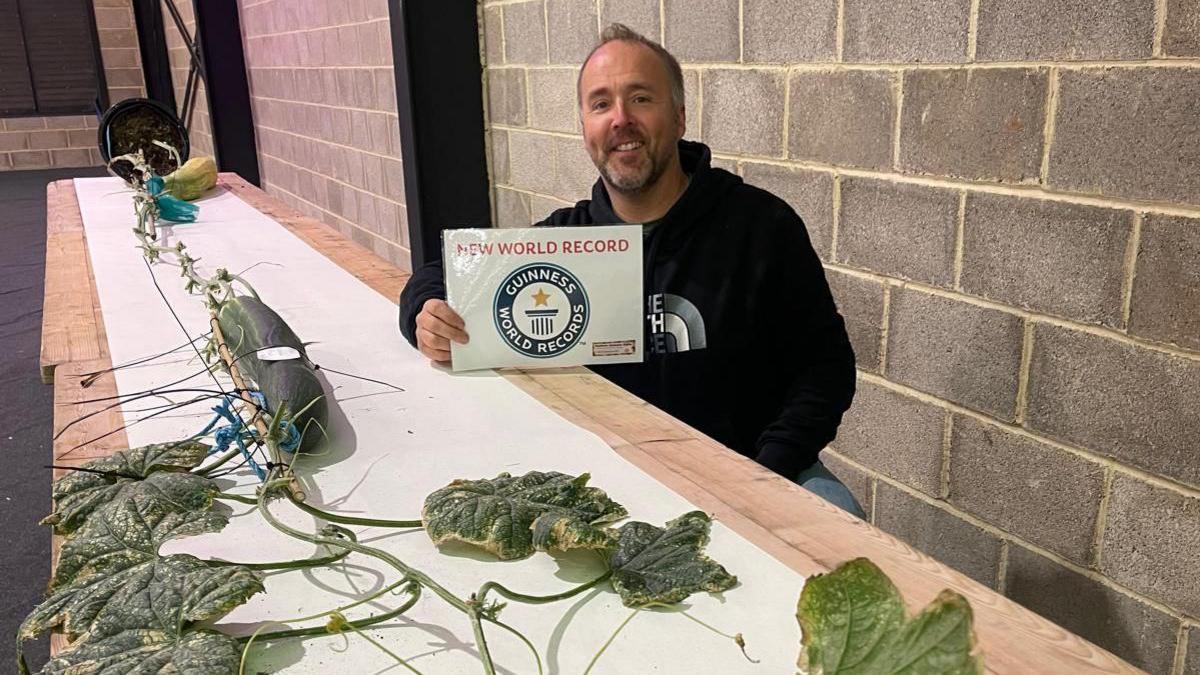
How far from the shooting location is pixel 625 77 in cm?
154

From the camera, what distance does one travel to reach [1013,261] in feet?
4.75

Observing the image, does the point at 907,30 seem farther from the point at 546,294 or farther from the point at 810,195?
the point at 546,294

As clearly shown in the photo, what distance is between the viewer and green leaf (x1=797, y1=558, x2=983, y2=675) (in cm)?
45

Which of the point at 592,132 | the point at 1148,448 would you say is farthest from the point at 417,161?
the point at 1148,448

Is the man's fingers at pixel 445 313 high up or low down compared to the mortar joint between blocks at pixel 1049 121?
down

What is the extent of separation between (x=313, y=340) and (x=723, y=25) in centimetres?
108

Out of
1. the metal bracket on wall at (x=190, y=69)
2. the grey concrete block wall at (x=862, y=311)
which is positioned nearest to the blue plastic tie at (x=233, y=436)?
the grey concrete block wall at (x=862, y=311)

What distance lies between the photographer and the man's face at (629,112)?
1.54 m

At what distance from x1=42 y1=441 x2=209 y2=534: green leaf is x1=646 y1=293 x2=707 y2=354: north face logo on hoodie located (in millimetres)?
734

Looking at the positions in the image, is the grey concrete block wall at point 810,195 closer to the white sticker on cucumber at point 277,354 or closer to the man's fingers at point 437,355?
the man's fingers at point 437,355

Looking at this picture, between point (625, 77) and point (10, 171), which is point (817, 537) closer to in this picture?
point (625, 77)

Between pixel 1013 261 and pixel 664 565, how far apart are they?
3.08ft

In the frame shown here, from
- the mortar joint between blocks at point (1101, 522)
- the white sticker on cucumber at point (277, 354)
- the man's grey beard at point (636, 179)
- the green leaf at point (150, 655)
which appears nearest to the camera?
the green leaf at point (150, 655)

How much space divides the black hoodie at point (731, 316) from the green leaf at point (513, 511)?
64cm
